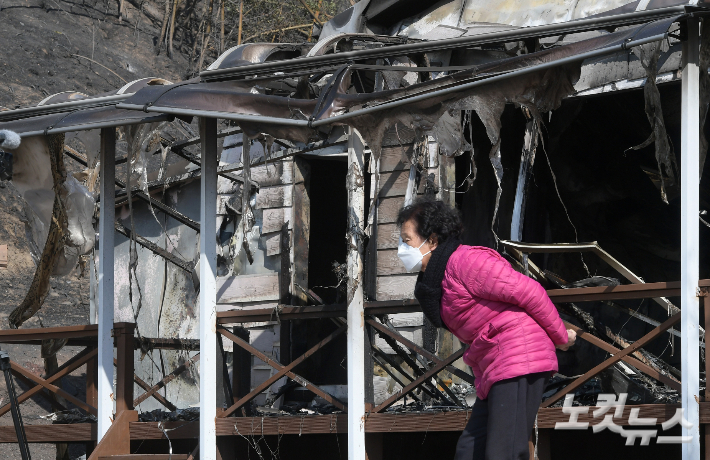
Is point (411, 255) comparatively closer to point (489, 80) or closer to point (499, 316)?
point (499, 316)

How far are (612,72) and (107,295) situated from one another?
15.3 feet

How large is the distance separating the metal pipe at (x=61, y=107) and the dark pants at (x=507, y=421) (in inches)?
146

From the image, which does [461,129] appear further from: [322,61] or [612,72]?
[612,72]

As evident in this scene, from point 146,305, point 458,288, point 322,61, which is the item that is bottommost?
point 146,305

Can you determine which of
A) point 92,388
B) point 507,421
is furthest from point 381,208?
point 507,421

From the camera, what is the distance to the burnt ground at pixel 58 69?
1459 cm

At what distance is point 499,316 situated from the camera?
3.86 meters

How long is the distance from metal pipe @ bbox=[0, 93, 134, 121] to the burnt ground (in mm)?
6469

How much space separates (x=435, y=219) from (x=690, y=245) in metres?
1.56

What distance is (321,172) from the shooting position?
9367mm

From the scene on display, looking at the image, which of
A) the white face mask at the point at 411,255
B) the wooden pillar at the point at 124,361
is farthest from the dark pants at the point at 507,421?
the wooden pillar at the point at 124,361

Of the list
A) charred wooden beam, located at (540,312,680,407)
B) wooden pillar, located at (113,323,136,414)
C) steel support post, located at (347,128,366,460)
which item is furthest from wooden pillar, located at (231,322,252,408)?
charred wooden beam, located at (540,312,680,407)

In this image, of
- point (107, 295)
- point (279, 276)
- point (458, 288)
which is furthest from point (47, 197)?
point (458, 288)

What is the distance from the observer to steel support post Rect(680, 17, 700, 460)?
14.9 ft
